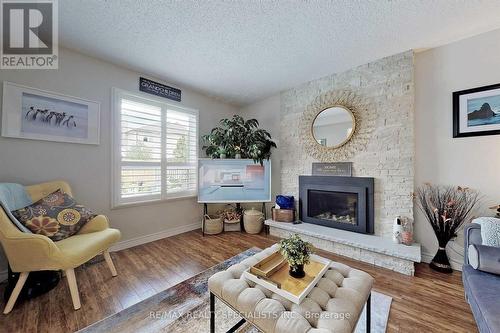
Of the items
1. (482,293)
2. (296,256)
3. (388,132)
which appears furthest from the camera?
(388,132)

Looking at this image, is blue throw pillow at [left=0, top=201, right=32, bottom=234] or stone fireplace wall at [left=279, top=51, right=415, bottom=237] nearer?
blue throw pillow at [left=0, top=201, right=32, bottom=234]

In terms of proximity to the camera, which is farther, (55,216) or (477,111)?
(477,111)

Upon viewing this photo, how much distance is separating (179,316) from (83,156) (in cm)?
212

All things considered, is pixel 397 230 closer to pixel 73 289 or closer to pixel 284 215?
pixel 284 215

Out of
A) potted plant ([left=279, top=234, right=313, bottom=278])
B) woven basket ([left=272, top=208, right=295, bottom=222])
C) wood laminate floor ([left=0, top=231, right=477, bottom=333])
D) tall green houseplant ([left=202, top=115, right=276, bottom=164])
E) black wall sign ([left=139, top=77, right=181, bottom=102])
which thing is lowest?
wood laminate floor ([left=0, top=231, right=477, bottom=333])

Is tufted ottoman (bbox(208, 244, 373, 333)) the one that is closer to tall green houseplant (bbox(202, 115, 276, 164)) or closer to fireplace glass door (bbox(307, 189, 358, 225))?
fireplace glass door (bbox(307, 189, 358, 225))

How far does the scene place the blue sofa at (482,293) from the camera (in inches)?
36.5

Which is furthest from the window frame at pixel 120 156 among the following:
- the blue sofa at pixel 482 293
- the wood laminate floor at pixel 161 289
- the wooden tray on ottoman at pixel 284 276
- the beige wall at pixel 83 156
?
the blue sofa at pixel 482 293

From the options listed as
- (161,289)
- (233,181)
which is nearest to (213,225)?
(233,181)

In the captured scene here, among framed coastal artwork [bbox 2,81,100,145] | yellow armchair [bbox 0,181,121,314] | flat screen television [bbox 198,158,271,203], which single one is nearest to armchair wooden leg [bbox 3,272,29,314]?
yellow armchair [bbox 0,181,121,314]

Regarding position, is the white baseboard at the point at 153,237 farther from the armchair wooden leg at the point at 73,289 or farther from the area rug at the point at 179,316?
the area rug at the point at 179,316

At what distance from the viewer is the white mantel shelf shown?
198 centimetres

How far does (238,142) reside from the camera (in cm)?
329

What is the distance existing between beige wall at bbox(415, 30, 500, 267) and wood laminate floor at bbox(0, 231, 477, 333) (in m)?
0.71
